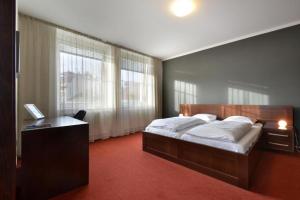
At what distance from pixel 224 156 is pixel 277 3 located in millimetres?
2705

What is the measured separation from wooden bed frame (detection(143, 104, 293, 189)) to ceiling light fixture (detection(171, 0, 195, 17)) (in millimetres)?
2267

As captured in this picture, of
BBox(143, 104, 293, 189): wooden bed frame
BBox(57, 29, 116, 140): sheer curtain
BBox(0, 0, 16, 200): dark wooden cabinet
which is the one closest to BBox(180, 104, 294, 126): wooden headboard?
BBox(143, 104, 293, 189): wooden bed frame

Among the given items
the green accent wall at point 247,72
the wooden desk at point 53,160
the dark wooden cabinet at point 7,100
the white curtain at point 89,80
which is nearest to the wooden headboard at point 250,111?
the green accent wall at point 247,72

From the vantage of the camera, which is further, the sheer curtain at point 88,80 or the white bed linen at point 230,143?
the sheer curtain at point 88,80

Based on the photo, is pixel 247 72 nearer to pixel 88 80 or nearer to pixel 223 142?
pixel 223 142

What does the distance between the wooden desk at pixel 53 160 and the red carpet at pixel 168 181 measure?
6.9 inches

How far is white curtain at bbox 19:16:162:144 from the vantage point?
9.64 feet

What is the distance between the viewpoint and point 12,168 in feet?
1.90

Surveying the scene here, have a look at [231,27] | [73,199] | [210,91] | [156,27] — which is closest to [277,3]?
[231,27]

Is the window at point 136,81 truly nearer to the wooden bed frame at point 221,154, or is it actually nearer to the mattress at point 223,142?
the wooden bed frame at point 221,154

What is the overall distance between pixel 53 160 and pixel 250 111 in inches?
163

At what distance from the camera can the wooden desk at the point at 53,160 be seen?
1.55 m

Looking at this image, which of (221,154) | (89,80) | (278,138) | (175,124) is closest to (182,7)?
(175,124)

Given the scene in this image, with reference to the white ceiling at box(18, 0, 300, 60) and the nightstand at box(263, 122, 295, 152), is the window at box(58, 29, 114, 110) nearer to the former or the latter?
the white ceiling at box(18, 0, 300, 60)
